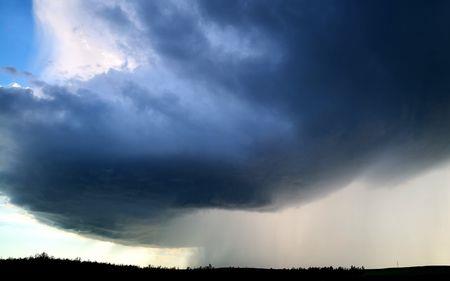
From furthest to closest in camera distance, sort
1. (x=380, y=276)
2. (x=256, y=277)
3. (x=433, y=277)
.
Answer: (x=256, y=277) < (x=380, y=276) < (x=433, y=277)

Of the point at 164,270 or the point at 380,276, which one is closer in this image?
the point at 380,276

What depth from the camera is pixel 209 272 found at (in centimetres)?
3347

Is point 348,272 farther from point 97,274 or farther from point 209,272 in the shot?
point 97,274

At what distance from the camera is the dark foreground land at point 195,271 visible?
101 ft

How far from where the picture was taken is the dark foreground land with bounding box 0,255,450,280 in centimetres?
3073

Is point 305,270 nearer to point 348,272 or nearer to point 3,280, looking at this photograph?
point 348,272

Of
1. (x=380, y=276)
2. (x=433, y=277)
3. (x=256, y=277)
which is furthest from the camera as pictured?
(x=256, y=277)

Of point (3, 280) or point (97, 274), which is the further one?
point (97, 274)

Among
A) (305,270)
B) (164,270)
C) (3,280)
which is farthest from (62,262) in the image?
(305,270)

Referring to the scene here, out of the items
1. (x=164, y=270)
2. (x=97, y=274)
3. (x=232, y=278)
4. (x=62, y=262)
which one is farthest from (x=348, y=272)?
(x=62, y=262)

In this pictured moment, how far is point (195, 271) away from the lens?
33.5m

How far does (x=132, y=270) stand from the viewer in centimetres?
3325

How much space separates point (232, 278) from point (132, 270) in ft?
29.1

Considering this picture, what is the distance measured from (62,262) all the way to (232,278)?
15344mm
